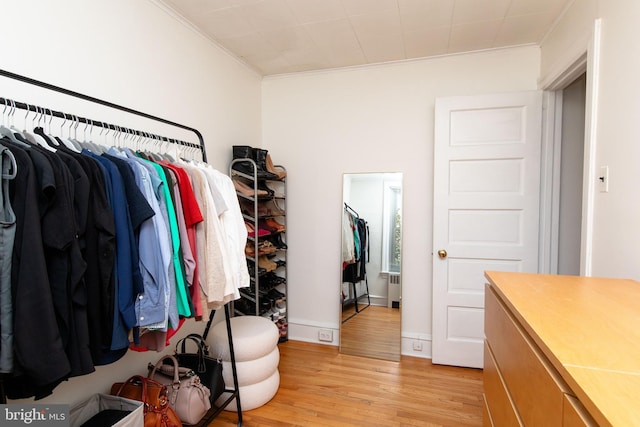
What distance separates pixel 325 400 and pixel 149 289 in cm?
150

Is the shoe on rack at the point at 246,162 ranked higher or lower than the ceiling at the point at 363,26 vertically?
lower

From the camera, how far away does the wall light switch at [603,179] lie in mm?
1519

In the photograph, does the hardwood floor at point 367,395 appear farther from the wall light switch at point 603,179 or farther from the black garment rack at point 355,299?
the wall light switch at point 603,179

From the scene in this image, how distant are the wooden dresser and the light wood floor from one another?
1476 millimetres

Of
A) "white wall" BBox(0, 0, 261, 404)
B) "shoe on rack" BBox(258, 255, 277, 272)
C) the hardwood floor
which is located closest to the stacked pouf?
the hardwood floor

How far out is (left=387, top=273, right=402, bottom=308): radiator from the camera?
9.22 ft

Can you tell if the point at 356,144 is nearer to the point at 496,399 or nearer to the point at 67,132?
the point at 67,132

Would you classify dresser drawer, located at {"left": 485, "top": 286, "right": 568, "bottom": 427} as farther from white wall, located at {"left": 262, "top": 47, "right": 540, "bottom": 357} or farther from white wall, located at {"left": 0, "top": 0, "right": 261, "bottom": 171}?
white wall, located at {"left": 0, "top": 0, "right": 261, "bottom": 171}

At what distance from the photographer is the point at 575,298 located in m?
1.00

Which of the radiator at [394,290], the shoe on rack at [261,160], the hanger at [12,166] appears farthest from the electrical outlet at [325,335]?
the hanger at [12,166]

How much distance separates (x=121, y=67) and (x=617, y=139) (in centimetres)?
253

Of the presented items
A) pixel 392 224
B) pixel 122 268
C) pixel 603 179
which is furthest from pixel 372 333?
pixel 122 268

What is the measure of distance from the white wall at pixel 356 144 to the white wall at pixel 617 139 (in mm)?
991

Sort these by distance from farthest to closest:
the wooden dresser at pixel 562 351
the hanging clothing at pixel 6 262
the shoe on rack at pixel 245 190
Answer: the shoe on rack at pixel 245 190 < the hanging clothing at pixel 6 262 < the wooden dresser at pixel 562 351
